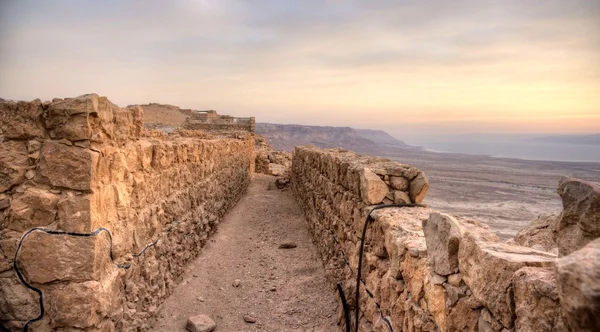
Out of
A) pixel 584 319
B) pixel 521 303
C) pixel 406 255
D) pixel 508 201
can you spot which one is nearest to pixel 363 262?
pixel 406 255

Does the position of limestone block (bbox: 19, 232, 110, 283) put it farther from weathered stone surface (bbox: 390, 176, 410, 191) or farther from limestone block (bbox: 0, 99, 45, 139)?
weathered stone surface (bbox: 390, 176, 410, 191)

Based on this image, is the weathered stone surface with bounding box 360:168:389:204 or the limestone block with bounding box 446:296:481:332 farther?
the weathered stone surface with bounding box 360:168:389:204

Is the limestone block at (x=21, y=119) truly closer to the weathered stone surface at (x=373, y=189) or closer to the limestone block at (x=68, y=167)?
the limestone block at (x=68, y=167)

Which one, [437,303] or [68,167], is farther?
[68,167]

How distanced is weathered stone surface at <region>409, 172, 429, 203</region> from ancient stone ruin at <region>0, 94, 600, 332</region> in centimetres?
1

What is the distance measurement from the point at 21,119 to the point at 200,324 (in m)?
2.65

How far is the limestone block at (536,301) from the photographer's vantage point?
1333mm

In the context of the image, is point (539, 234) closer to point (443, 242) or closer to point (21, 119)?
point (443, 242)

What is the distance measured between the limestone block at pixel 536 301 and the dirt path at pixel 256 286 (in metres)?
3.18

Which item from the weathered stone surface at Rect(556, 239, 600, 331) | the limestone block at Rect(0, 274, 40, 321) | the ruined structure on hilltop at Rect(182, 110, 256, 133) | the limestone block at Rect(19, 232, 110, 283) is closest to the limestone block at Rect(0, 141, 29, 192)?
the limestone block at Rect(19, 232, 110, 283)

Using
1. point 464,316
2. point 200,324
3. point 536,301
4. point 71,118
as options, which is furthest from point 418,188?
point 71,118

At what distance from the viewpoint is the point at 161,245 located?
15.0ft

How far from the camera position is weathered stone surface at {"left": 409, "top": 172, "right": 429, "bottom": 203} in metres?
3.81

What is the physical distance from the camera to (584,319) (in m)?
1.08
